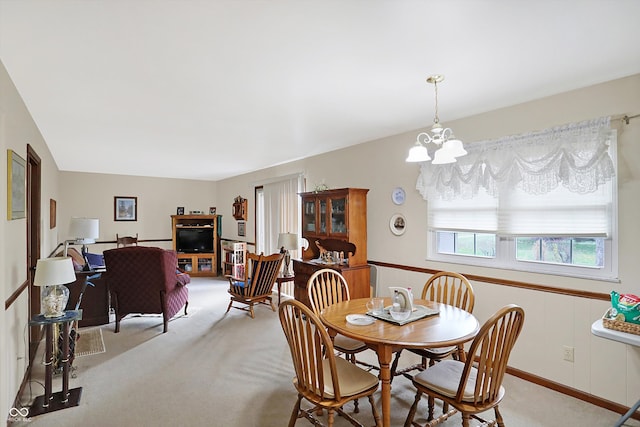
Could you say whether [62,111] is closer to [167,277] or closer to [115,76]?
[115,76]

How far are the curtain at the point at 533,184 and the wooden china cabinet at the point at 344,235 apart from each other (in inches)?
36.6

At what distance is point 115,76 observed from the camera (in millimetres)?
2393

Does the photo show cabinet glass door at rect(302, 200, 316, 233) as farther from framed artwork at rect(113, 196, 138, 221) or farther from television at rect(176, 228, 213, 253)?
framed artwork at rect(113, 196, 138, 221)

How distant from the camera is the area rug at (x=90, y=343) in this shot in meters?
3.50

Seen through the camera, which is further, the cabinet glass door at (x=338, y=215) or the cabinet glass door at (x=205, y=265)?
the cabinet glass door at (x=205, y=265)

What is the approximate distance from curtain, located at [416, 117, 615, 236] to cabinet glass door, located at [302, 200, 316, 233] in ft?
5.46

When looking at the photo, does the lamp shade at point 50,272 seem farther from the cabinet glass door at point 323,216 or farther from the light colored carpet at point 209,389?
the cabinet glass door at point 323,216

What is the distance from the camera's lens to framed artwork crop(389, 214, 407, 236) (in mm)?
3902

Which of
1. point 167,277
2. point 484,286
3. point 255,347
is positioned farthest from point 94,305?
point 484,286

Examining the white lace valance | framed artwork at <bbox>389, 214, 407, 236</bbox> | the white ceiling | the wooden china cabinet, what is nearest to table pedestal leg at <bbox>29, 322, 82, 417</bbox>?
the white ceiling

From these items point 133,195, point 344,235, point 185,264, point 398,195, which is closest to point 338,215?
point 344,235

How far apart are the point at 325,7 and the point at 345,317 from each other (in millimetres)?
1858

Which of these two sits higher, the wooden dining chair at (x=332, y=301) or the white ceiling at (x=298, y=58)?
the white ceiling at (x=298, y=58)

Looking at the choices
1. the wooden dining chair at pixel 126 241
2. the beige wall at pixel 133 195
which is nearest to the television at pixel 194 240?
the beige wall at pixel 133 195
